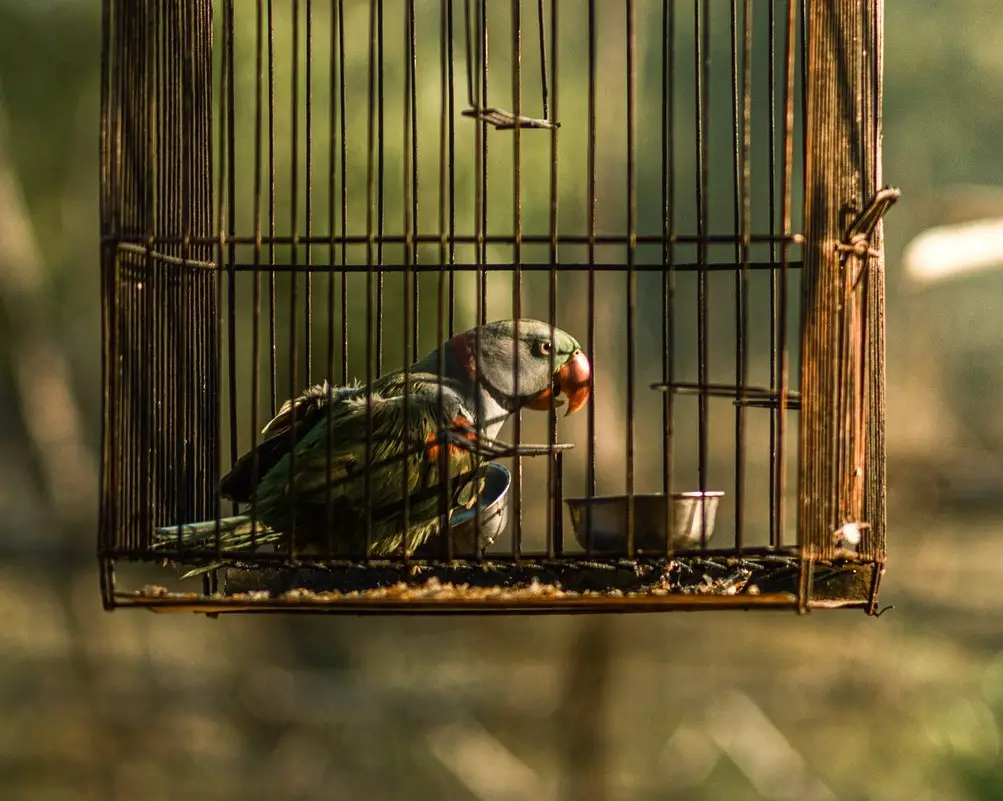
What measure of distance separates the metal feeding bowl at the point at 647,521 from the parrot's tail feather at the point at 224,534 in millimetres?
863

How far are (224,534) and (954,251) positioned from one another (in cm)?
1068

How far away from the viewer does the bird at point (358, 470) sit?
3438mm

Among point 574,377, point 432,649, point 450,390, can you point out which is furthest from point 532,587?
point 432,649

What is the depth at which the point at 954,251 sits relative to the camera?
12.8 metres

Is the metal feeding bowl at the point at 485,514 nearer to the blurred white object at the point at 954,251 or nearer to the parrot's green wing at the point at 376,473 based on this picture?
the parrot's green wing at the point at 376,473

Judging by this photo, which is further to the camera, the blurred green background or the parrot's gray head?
the blurred green background

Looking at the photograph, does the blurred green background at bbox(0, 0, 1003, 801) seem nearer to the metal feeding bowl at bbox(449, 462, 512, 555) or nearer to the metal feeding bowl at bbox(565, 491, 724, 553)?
the metal feeding bowl at bbox(449, 462, 512, 555)

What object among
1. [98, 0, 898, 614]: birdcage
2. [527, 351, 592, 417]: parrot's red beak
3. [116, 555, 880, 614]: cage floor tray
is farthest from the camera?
[527, 351, 592, 417]: parrot's red beak

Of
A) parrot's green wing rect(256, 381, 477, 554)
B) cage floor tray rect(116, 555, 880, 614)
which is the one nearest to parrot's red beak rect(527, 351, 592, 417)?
parrot's green wing rect(256, 381, 477, 554)

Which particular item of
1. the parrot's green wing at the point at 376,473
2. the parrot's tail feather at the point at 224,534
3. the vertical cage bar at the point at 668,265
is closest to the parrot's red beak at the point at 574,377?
the vertical cage bar at the point at 668,265

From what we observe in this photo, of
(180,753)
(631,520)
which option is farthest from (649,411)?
(631,520)

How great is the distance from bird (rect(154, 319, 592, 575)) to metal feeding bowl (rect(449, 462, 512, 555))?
0.05 metres

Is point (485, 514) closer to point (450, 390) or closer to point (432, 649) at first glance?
point (450, 390)

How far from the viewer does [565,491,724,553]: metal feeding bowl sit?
329cm
